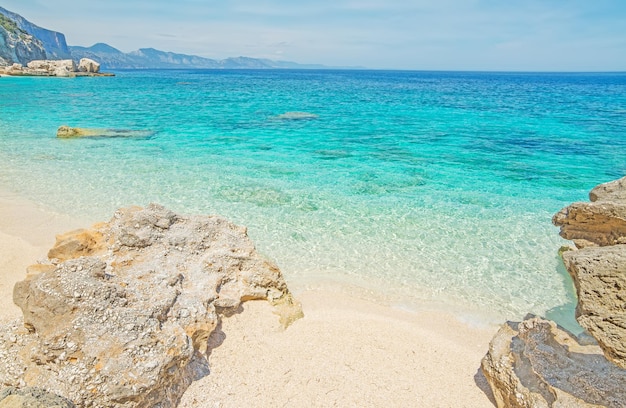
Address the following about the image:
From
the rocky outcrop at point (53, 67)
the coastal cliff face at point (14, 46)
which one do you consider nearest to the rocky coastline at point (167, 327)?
the rocky outcrop at point (53, 67)

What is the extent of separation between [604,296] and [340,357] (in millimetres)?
3222

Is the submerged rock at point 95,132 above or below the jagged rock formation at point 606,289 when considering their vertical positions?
below

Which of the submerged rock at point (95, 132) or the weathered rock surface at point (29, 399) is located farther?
the submerged rock at point (95, 132)

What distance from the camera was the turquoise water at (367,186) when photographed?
827 cm

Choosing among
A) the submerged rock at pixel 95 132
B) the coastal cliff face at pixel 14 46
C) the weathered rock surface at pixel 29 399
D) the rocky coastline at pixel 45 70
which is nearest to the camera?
the weathered rock surface at pixel 29 399

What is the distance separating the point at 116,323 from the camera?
401 cm

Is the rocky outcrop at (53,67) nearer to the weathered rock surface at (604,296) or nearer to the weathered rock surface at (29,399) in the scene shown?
the weathered rock surface at (29,399)

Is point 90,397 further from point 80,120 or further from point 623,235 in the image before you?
point 80,120

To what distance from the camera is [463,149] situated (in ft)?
64.8

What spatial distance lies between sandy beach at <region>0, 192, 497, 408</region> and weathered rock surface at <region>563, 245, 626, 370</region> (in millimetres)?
1941

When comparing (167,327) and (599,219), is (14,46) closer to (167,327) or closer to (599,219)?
(167,327)

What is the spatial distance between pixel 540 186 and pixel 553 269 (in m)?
6.55

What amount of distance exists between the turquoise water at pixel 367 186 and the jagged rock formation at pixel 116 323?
3.10 m

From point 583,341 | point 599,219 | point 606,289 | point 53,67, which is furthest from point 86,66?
point 606,289
